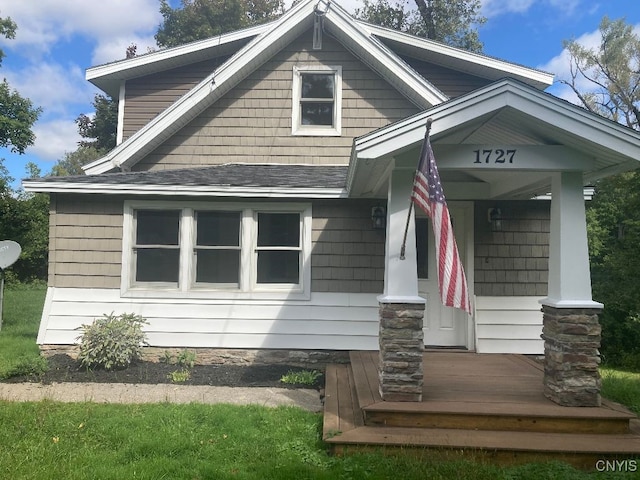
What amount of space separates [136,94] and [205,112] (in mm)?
2321

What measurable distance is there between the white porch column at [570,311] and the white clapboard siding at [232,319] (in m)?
3.07

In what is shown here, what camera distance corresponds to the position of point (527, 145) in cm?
471

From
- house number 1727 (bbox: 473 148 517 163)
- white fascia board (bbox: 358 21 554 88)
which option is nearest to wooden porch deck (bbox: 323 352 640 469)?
house number 1727 (bbox: 473 148 517 163)

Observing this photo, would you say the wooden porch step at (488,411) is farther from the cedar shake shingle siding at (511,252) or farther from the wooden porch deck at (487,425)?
the cedar shake shingle siding at (511,252)

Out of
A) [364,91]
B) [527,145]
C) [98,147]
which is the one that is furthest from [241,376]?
[98,147]

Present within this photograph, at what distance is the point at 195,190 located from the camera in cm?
720

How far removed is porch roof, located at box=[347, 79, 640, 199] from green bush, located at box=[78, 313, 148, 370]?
13.3 feet

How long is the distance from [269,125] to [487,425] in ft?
21.2

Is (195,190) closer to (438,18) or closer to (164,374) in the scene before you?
(164,374)

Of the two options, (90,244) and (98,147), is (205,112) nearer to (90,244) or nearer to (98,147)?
(90,244)

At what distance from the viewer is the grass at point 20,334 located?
6477mm

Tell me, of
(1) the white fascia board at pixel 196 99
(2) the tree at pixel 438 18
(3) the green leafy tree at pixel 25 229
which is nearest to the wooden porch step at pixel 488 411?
(1) the white fascia board at pixel 196 99

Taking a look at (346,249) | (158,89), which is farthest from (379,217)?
(158,89)

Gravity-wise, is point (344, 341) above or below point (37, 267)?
below
